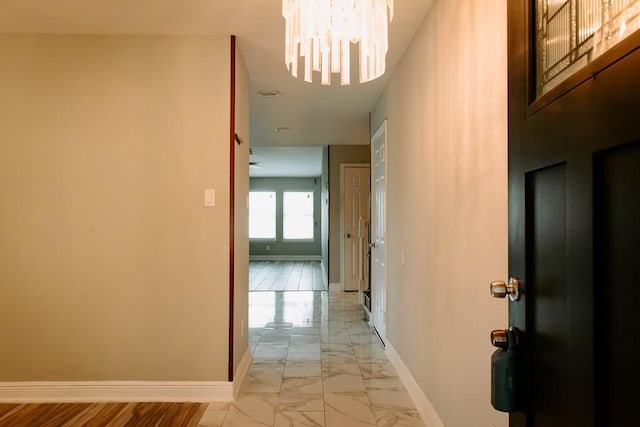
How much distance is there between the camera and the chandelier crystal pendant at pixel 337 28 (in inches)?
62.4

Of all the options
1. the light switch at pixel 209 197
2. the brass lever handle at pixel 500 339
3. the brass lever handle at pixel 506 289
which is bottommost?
the brass lever handle at pixel 500 339

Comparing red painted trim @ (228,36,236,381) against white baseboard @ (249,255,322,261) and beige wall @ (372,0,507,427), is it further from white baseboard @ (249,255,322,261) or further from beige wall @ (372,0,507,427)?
white baseboard @ (249,255,322,261)

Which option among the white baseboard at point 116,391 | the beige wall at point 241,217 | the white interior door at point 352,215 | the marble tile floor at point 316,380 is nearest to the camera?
the marble tile floor at point 316,380

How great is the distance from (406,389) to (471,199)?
5.64 feet

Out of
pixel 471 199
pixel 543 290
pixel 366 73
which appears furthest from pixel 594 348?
pixel 366 73

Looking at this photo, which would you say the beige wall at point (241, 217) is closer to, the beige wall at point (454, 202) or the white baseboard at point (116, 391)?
the white baseboard at point (116, 391)

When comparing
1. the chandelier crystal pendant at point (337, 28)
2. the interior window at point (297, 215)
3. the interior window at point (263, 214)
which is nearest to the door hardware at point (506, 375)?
the chandelier crystal pendant at point (337, 28)

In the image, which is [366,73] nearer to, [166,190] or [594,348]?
[594,348]

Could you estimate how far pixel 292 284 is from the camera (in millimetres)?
7918

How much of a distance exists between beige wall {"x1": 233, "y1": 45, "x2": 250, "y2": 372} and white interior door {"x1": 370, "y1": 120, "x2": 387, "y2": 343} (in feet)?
4.08

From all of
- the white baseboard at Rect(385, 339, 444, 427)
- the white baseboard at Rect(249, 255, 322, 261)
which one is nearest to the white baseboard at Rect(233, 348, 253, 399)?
the white baseboard at Rect(385, 339, 444, 427)

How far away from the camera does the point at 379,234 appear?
4.23 m

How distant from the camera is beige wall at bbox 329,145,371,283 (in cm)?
698

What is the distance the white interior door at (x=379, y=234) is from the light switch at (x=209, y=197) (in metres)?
1.65
